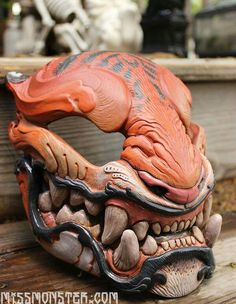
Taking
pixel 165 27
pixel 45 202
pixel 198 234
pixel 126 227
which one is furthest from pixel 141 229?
pixel 165 27

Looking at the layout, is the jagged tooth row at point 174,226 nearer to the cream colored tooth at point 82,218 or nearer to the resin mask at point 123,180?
the resin mask at point 123,180

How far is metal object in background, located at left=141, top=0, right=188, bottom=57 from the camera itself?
2865mm

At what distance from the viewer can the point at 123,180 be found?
0.97 m

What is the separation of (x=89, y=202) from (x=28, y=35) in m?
1.81

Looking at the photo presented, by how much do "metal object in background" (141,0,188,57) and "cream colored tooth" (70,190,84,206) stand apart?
74.8 inches

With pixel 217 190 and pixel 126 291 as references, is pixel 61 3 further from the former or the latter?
pixel 126 291

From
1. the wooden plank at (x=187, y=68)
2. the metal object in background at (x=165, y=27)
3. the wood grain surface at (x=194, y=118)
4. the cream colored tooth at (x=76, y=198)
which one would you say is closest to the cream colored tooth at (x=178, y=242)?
the cream colored tooth at (x=76, y=198)

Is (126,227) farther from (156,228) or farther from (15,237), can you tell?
(15,237)

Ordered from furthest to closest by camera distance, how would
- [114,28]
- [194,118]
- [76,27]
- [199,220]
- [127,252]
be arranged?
[76,27]
[114,28]
[194,118]
[199,220]
[127,252]

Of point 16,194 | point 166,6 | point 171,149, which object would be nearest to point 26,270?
point 16,194

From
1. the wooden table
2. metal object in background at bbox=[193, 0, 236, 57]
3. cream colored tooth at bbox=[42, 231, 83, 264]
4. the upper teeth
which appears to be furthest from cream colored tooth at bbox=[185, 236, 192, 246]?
metal object in background at bbox=[193, 0, 236, 57]

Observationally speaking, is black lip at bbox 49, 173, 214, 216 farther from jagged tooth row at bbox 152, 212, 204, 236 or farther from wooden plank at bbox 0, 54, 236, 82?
wooden plank at bbox 0, 54, 236, 82

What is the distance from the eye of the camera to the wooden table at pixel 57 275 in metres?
1.03

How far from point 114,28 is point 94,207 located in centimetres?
147
